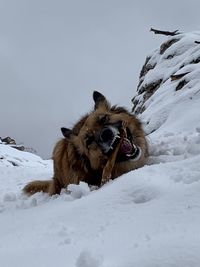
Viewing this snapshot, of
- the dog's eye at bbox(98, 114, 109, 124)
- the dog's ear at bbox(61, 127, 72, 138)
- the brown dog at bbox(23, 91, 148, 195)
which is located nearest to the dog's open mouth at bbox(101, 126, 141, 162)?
the brown dog at bbox(23, 91, 148, 195)

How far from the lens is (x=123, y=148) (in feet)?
19.7

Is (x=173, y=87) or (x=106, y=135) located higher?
(x=173, y=87)

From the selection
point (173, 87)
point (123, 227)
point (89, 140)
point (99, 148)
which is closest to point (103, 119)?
point (89, 140)

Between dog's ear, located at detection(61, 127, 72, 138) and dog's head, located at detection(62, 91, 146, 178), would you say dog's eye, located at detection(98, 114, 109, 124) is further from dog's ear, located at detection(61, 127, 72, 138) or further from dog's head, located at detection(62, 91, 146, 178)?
dog's ear, located at detection(61, 127, 72, 138)

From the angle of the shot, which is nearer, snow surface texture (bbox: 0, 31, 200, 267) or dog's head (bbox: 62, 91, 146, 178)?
snow surface texture (bbox: 0, 31, 200, 267)

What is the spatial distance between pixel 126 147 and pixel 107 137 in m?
0.31

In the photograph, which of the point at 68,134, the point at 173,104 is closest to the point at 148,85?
the point at 173,104

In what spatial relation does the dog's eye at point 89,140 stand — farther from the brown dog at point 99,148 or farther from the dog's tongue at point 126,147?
the dog's tongue at point 126,147

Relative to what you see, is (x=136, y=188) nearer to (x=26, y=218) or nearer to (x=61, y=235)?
(x=61, y=235)

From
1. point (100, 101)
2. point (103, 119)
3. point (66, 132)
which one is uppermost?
point (100, 101)

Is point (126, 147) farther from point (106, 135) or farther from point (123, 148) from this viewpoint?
point (106, 135)

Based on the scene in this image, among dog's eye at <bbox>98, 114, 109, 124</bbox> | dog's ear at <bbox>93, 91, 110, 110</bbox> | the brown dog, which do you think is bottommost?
the brown dog

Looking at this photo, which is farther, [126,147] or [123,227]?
[126,147]

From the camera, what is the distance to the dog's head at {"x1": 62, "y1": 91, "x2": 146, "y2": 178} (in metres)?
5.91
